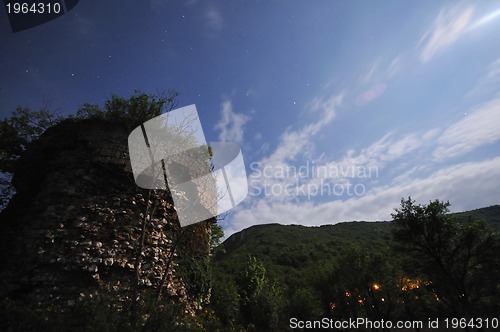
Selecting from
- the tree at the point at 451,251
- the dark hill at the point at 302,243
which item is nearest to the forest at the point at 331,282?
the tree at the point at 451,251

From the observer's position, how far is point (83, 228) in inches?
288

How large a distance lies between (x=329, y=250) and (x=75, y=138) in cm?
5686

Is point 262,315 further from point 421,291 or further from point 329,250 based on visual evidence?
point 329,250

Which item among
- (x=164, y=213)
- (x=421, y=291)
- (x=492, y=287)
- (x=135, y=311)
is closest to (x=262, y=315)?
(x=164, y=213)

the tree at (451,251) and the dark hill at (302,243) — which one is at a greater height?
the tree at (451,251)

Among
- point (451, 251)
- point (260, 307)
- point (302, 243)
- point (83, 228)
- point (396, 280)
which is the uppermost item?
point (83, 228)

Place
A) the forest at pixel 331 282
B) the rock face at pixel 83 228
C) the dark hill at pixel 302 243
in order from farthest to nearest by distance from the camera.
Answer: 1. the dark hill at pixel 302 243
2. the rock face at pixel 83 228
3. the forest at pixel 331 282

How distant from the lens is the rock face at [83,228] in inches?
257

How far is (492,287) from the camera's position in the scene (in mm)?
18031

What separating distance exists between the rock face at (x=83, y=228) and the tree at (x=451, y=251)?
16.7 metres

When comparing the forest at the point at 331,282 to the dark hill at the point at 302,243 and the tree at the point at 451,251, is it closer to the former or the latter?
the tree at the point at 451,251

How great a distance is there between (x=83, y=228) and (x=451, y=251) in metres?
22.4

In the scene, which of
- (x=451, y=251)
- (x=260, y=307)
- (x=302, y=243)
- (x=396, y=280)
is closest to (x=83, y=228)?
(x=260, y=307)

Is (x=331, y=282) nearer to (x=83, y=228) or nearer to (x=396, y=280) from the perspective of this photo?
(x=396, y=280)
